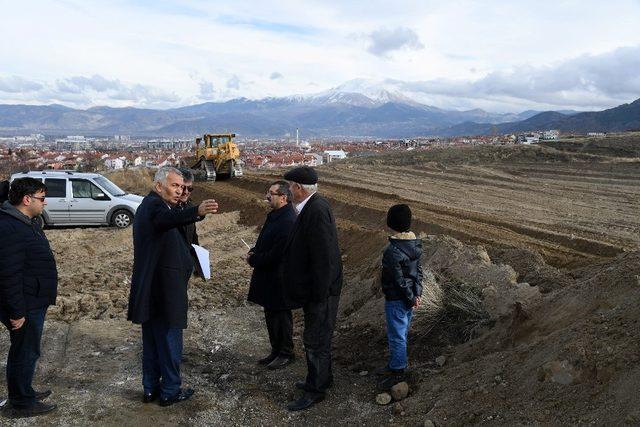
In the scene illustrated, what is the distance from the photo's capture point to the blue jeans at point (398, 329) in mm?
4418

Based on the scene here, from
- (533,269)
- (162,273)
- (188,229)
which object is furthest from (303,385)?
(533,269)

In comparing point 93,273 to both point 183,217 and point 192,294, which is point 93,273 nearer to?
point 192,294

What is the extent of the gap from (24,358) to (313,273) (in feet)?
7.75

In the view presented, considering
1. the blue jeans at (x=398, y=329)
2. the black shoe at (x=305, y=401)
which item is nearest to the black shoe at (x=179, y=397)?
the black shoe at (x=305, y=401)

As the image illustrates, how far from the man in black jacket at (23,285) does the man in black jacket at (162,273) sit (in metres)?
0.69

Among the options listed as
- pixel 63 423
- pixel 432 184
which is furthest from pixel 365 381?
pixel 432 184

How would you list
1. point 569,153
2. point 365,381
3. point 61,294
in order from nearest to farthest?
point 365,381 < point 61,294 < point 569,153

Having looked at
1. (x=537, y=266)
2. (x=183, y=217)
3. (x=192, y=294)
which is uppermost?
(x=183, y=217)

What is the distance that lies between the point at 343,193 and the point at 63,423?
1503cm

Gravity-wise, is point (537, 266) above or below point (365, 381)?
above

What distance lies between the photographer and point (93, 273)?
894 cm

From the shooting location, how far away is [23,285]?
397cm

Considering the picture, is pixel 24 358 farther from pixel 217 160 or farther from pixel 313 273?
pixel 217 160

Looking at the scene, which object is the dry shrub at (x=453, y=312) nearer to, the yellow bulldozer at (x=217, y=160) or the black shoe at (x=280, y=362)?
the black shoe at (x=280, y=362)
